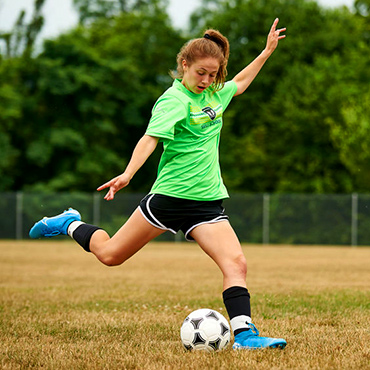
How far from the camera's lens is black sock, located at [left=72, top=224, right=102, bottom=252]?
535 cm

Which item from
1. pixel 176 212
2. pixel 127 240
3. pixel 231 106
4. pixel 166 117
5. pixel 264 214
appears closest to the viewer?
pixel 166 117

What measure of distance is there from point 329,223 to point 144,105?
14245mm

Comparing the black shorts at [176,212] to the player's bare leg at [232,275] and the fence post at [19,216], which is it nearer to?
the player's bare leg at [232,275]

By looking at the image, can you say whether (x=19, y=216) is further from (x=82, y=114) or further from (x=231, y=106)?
(x=231, y=106)

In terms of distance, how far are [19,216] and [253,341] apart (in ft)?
77.3

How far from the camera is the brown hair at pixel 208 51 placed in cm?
466

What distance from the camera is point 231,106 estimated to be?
37938 millimetres

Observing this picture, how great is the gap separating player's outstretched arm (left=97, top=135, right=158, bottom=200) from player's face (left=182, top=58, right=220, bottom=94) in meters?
0.53

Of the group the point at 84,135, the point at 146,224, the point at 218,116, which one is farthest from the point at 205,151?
the point at 84,135

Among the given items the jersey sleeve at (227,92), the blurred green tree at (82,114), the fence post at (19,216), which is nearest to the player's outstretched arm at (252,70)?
the jersey sleeve at (227,92)

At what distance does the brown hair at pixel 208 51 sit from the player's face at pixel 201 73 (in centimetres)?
4

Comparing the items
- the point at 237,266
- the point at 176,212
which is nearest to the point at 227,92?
the point at 176,212

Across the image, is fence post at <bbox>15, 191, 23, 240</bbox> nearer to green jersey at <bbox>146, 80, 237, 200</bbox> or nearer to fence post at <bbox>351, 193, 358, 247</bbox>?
fence post at <bbox>351, 193, 358, 247</bbox>

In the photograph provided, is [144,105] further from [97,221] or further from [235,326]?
[235,326]
